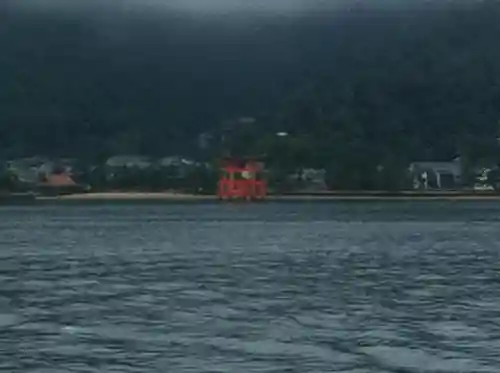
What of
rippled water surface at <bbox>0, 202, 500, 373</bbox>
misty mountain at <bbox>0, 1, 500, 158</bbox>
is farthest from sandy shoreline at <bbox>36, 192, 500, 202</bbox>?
rippled water surface at <bbox>0, 202, 500, 373</bbox>

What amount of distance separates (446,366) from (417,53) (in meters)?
62.5

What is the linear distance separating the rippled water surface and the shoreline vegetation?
24039 millimetres

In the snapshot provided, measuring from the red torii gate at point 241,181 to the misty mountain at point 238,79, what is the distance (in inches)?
153

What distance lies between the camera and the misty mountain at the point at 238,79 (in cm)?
6950

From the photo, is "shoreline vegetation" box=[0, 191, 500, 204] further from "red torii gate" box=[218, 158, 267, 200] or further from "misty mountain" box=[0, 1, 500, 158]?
"misty mountain" box=[0, 1, 500, 158]

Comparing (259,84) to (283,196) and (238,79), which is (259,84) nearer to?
(238,79)

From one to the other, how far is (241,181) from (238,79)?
13434 millimetres

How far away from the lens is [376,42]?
254 ft

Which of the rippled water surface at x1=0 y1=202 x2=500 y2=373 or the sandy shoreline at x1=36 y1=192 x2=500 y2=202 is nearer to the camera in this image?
the rippled water surface at x1=0 y1=202 x2=500 y2=373

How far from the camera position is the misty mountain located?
69.5 meters

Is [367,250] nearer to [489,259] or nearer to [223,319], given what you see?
[489,259]

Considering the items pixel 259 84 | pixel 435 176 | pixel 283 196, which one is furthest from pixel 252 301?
pixel 259 84

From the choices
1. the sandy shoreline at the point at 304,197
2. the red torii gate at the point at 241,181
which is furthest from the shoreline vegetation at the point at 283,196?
the red torii gate at the point at 241,181

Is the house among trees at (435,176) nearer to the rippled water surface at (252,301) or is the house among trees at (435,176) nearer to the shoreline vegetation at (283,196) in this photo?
the shoreline vegetation at (283,196)
